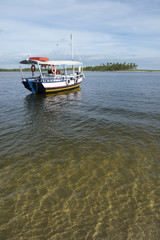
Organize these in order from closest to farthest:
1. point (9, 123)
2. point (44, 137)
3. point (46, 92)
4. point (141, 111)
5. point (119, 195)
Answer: point (119, 195), point (44, 137), point (9, 123), point (141, 111), point (46, 92)

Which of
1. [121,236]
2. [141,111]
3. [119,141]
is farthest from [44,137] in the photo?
[141,111]

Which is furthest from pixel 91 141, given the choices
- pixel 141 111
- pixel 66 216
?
pixel 141 111

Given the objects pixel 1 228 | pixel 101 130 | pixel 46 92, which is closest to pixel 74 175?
pixel 1 228

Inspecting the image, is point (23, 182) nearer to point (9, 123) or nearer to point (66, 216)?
point (66, 216)

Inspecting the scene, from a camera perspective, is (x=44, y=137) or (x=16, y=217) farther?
(x=44, y=137)

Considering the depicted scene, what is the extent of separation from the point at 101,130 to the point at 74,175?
198 inches

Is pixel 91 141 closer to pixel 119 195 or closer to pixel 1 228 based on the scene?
pixel 119 195

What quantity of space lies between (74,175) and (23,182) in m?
2.08

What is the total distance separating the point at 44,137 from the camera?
9.40 meters

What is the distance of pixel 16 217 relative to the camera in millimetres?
4203

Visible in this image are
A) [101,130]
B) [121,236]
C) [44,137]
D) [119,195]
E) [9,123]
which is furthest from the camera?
[9,123]

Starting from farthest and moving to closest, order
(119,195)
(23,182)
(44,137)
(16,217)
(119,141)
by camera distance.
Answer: (44,137)
(119,141)
(23,182)
(119,195)
(16,217)

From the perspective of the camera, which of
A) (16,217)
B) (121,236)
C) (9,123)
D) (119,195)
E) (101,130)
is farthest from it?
(9,123)

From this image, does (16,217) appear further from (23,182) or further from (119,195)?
(119,195)
